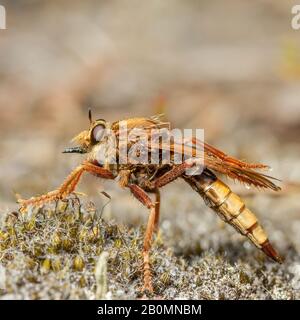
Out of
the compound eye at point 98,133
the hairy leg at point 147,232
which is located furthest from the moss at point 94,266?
the compound eye at point 98,133

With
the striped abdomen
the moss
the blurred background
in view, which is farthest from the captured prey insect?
the blurred background

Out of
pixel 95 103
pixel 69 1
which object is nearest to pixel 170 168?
pixel 95 103

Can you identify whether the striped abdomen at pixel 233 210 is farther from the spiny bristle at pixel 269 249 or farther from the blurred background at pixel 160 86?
the blurred background at pixel 160 86

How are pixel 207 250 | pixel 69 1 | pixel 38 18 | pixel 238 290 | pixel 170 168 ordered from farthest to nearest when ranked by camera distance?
1. pixel 69 1
2. pixel 38 18
3. pixel 207 250
4. pixel 170 168
5. pixel 238 290

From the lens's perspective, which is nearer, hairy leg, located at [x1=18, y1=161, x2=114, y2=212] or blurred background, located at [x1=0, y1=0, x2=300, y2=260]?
hairy leg, located at [x1=18, y1=161, x2=114, y2=212]

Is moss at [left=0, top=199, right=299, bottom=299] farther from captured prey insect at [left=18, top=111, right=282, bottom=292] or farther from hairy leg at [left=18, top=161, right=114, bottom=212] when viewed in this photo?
captured prey insect at [left=18, top=111, right=282, bottom=292]

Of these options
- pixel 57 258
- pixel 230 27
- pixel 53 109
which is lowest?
pixel 57 258
